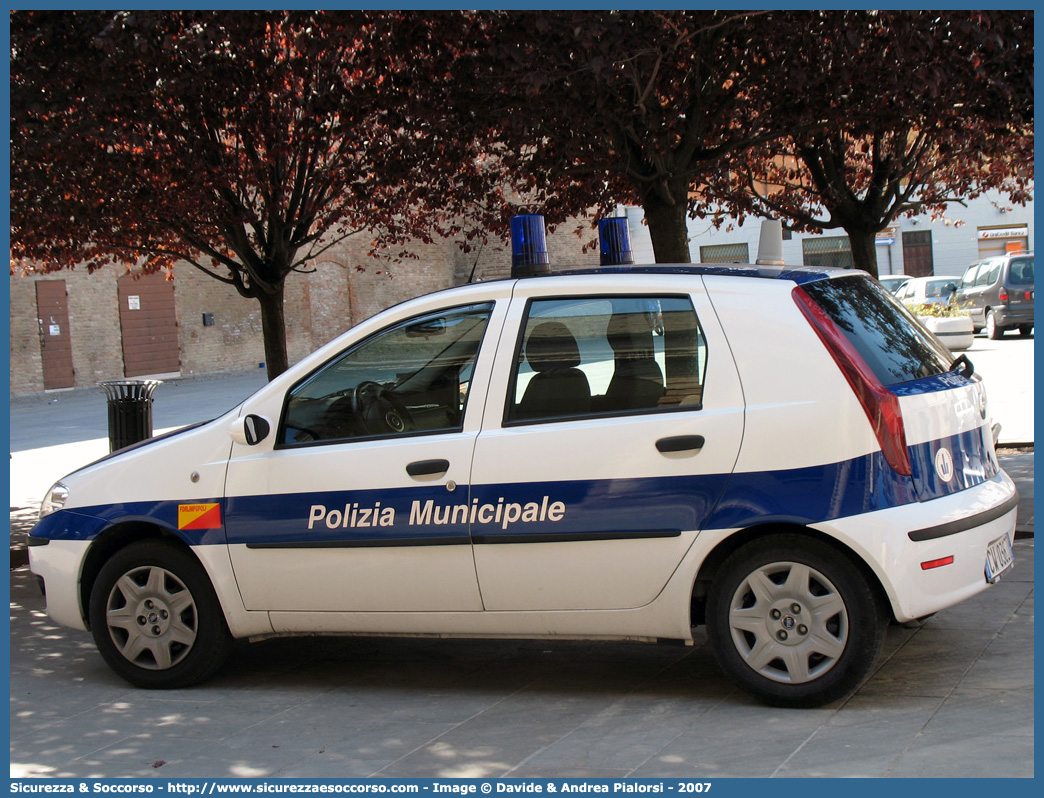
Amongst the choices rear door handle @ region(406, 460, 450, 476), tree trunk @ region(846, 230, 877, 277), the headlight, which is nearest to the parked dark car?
tree trunk @ region(846, 230, 877, 277)

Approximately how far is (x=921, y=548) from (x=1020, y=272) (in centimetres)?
2599

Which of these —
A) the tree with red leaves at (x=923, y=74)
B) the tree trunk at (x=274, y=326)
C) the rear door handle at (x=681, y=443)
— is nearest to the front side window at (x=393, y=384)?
the rear door handle at (x=681, y=443)

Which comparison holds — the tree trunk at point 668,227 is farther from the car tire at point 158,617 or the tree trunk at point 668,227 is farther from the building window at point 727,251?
the building window at point 727,251

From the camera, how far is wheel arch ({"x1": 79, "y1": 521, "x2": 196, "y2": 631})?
17.9 ft

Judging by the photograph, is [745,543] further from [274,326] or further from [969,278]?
[969,278]

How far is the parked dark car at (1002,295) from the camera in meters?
27.7

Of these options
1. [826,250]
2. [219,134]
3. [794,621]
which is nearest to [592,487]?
[794,621]

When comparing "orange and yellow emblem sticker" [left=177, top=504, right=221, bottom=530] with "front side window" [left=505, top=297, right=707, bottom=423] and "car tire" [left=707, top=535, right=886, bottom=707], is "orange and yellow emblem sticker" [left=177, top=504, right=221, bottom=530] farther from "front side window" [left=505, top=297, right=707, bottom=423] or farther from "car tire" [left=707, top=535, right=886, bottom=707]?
"car tire" [left=707, top=535, right=886, bottom=707]

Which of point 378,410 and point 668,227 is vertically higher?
point 668,227

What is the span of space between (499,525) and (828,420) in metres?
1.36

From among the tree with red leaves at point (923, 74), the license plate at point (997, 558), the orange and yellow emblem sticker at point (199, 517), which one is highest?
the tree with red leaves at point (923, 74)

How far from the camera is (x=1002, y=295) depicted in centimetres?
2775

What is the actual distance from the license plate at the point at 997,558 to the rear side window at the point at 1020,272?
24899 millimetres

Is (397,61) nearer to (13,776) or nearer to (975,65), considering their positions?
(975,65)
